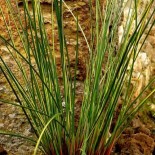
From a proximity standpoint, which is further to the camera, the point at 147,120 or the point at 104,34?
the point at 147,120

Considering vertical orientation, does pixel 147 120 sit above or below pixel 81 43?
below

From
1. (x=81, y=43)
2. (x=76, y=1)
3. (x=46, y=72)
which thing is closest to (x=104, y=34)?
(x=46, y=72)

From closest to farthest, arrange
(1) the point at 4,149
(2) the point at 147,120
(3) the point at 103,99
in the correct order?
(3) the point at 103,99 → (1) the point at 4,149 → (2) the point at 147,120

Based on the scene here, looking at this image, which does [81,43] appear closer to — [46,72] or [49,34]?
[49,34]

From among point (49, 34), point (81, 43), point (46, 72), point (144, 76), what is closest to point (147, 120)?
point (144, 76)

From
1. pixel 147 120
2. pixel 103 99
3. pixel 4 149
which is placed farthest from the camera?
pixel 147 120

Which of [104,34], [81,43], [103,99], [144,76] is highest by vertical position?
[104,34]
